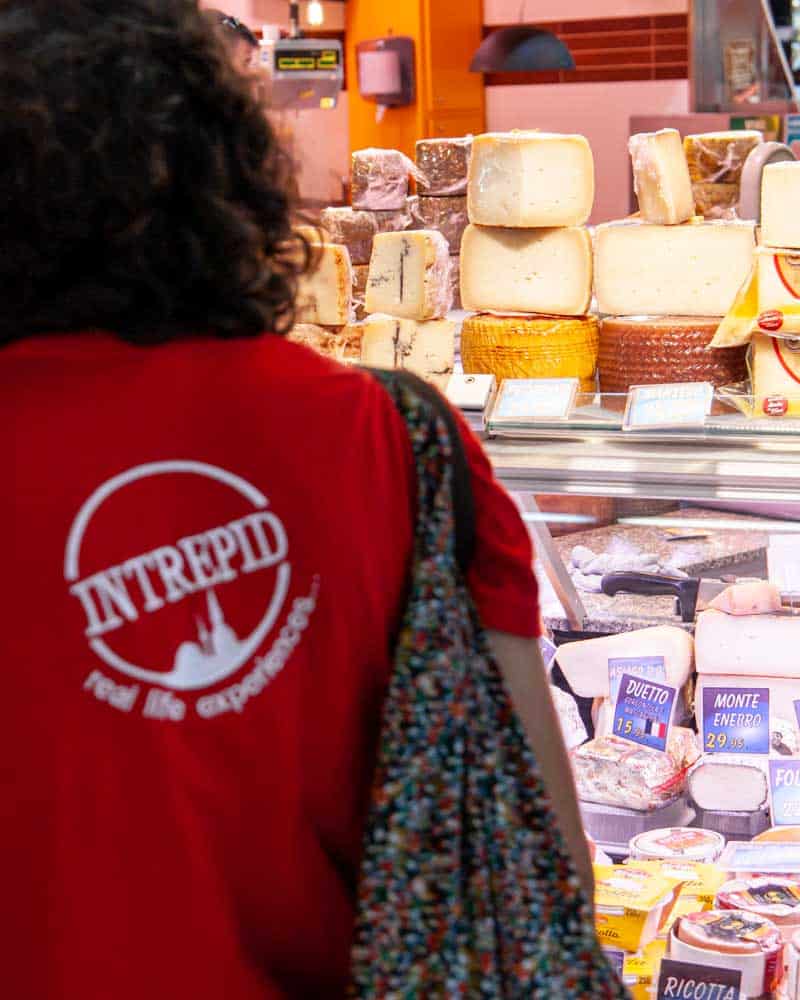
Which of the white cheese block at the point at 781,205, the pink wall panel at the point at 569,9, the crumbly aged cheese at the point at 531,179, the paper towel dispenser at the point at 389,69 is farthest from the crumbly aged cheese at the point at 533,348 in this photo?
the paper towel dispenser at the point at 389,69

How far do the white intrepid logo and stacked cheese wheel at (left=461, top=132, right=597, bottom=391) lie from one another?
1127mm

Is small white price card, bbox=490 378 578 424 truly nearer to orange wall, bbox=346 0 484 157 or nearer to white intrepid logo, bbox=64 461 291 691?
white intrepid logo, bbox=64 461 291 691


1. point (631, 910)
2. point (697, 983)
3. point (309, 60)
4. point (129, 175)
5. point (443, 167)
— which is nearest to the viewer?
point (129, 175)

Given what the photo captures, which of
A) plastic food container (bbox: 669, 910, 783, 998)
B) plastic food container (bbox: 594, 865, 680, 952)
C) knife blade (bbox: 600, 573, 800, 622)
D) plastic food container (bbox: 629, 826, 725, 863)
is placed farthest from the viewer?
knife blade (bbox: 600, 573, 800, 622)

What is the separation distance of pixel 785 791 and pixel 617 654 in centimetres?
29

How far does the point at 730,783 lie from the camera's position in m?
1.77

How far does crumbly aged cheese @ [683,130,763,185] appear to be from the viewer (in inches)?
101

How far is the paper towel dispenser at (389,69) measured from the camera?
8.26m

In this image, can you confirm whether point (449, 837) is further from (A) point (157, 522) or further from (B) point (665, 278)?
(B) point (665, 278)

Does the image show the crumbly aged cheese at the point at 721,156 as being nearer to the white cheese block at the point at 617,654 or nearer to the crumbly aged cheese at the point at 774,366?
the crumbly aged cheese at the point at 774,366

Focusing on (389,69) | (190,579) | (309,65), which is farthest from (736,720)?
(389,69)

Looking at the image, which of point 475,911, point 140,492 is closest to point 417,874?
point 475,911

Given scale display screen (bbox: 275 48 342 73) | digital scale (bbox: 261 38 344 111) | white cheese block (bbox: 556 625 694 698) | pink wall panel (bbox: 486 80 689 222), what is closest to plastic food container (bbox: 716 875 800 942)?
white cheese block (bbox: 556 625 694 698)

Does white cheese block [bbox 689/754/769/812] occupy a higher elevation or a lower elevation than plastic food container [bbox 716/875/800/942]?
higher
